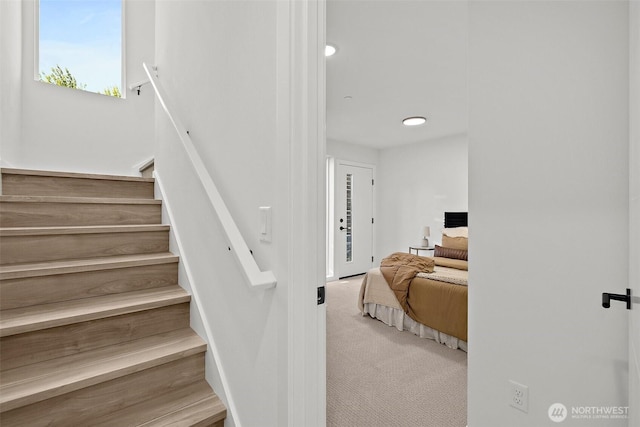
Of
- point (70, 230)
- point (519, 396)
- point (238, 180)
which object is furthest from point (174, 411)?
point (519, 396)

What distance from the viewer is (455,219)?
5191 millimetres

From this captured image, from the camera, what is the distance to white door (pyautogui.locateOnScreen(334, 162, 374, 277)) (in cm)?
580

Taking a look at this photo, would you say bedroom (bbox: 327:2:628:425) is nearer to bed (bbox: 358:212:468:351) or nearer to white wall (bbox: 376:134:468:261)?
bed (bbox: 358:212:468:351)

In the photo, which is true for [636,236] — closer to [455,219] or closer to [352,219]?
[455,219]

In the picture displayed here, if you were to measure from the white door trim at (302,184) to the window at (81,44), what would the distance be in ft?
10.5

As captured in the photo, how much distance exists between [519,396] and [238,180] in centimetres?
155

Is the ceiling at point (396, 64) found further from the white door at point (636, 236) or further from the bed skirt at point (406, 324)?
the bed skirt at point (406, 324)

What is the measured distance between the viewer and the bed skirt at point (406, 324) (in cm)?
291

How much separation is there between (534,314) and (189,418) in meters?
1.51

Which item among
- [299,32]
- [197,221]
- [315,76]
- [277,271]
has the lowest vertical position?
[277,271]

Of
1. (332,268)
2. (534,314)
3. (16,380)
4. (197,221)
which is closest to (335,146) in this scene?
(332,268)

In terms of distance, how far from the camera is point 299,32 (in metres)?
0.97

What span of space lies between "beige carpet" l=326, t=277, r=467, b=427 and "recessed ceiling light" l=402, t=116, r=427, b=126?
2.80m

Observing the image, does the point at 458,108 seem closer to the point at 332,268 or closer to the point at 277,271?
the point at 332,268
